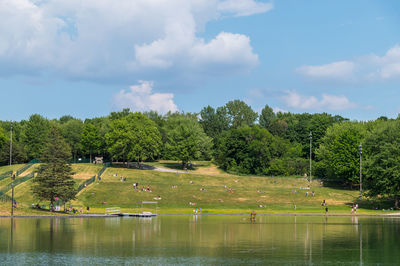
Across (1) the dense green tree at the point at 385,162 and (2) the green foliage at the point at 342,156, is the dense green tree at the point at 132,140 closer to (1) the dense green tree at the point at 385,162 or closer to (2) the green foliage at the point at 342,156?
(2) the green foliage at the point at 342,156

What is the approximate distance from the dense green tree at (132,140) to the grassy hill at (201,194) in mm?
10894

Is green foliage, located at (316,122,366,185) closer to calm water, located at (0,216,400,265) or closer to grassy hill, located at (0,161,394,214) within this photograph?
grassy hill, located at (0,161,394,214)

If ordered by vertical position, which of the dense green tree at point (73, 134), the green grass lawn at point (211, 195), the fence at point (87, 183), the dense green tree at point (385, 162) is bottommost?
the green grass lawn at point (211, 195)

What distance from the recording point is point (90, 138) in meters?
153

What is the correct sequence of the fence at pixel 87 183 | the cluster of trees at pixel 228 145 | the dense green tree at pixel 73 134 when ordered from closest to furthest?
the fence at pixel 87 183 → the cluster of trees at pixel 228 145 → the dense green tree at pixel 73 134

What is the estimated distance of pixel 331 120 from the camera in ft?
576

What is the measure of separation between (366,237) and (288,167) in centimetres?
9177

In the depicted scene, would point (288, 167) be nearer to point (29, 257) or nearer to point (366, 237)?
point (366, 237)

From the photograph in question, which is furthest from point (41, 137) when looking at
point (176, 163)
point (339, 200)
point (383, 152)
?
point (383, 152)

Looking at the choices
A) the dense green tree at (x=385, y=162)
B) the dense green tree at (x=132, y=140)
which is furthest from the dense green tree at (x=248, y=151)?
the dense green tree at (x=385, y=162)

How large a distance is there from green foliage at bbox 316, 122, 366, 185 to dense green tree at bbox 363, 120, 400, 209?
631 inches

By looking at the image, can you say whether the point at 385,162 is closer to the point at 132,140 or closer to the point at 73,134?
the point at 132,140

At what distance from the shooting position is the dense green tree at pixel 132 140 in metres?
138

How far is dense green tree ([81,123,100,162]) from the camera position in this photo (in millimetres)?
153250
